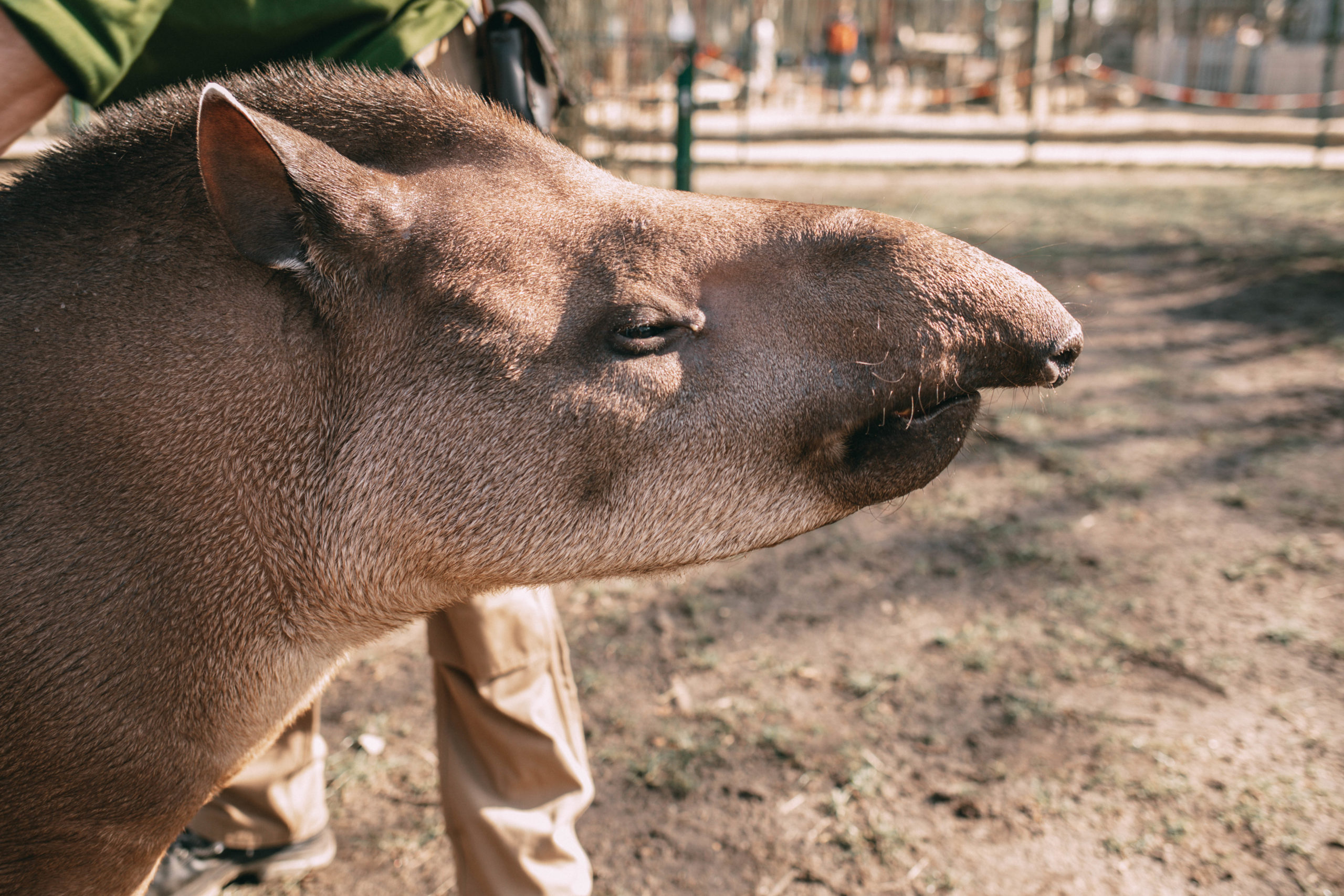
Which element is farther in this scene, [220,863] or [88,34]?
[220,863]

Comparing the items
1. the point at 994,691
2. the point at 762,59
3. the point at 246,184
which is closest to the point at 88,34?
the point at 246,184

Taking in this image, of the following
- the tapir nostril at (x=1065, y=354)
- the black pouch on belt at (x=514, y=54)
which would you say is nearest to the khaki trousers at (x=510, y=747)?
the black pouch on belt at (x=514, y=54)

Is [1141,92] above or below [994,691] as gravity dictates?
above

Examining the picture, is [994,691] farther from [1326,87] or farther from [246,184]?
[1326,87]

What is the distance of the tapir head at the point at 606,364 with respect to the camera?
1809mm

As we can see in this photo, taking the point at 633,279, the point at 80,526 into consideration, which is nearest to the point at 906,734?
the point at 633,279

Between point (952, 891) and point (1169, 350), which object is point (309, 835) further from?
point (1169, 350)

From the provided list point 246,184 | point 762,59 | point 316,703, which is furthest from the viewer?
point 762,59

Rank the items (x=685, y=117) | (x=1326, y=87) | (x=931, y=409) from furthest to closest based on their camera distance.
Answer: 1. (x=1326, y=87)
2. (x=685, y=117)
3. (x=931, y=409)

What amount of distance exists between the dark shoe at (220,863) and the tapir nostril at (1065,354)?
2255 millimetres

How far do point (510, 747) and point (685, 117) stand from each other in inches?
303

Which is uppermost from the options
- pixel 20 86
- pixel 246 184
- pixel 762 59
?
pixel 762 59

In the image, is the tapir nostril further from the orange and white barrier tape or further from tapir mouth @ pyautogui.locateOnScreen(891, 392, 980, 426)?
the orange and white barrier tape

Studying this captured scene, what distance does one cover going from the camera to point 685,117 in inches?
363
